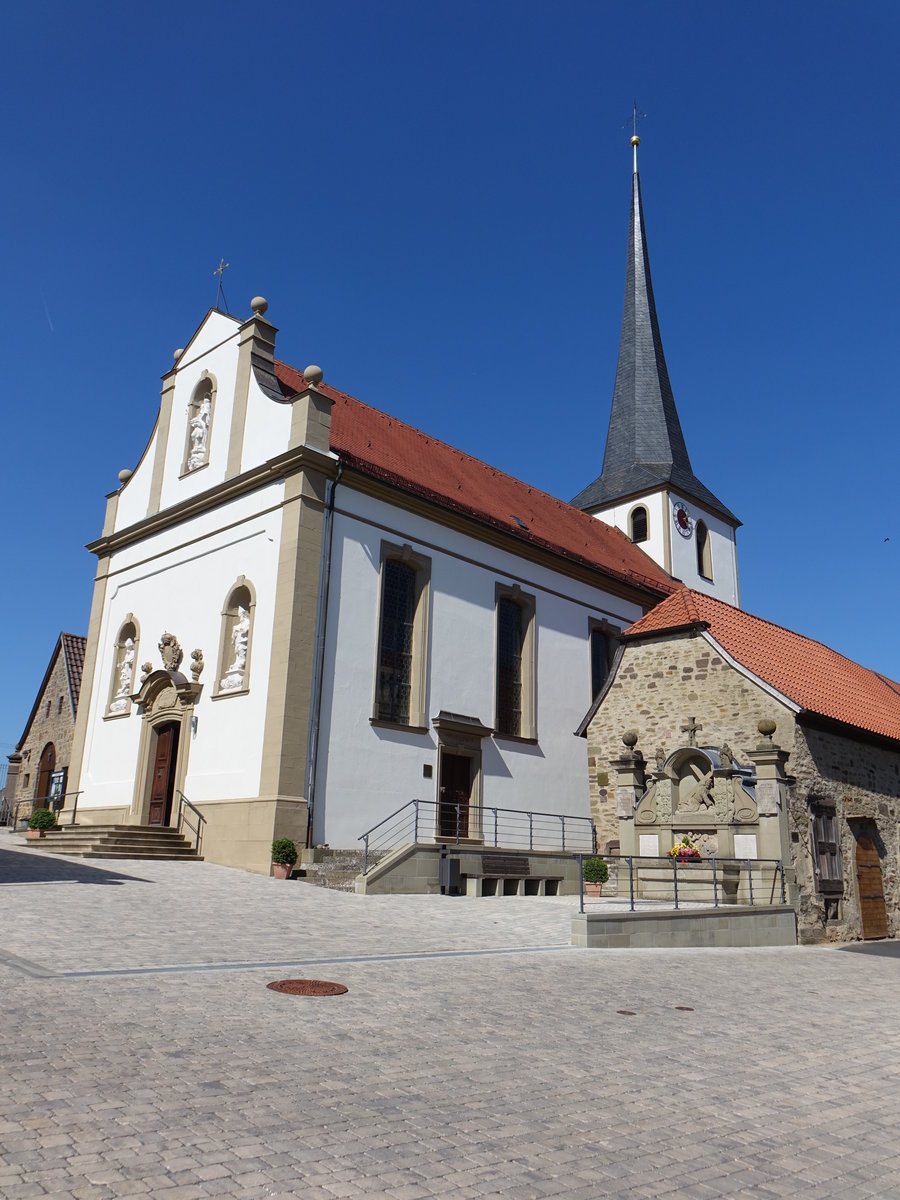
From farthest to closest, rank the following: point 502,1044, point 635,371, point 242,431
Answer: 1. point 635,371
2. point 242,431
3. point 502,1044

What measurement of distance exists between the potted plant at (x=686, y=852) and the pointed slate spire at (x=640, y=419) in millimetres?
23570

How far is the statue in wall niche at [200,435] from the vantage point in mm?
24734

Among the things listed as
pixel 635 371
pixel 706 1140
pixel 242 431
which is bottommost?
pixel 706 1140

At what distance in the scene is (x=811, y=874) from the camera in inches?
650

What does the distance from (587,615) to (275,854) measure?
44.2ft

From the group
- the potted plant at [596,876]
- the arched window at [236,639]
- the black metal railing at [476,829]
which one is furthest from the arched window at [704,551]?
the arched window at [236,639]

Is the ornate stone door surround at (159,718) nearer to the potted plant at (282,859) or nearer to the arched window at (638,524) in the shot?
the potted plant at (282,859)

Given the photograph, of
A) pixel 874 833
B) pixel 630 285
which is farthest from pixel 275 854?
pixel 630 285

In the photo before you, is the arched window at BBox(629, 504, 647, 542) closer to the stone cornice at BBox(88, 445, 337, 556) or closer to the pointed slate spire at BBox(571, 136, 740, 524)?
the pointed slate spire at BBox(571, 136, 740, 524)

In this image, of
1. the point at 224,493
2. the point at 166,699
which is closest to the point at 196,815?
the point at 166,699

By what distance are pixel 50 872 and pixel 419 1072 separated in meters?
11.6

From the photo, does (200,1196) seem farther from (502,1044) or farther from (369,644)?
(369,644)

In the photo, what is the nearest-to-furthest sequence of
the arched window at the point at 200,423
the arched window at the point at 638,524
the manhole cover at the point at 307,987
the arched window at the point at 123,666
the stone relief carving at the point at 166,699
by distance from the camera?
the manhole cover at the point at 307,987
the stone relief carving at the point at 166,699
the arched window at the point at 200,423
the arched window at the point at 123,666
the arched window at the point at 638,524

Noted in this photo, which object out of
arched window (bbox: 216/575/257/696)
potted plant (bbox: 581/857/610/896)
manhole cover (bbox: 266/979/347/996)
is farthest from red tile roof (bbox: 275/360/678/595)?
manhole cover (bbox: 266/979/347/996)
